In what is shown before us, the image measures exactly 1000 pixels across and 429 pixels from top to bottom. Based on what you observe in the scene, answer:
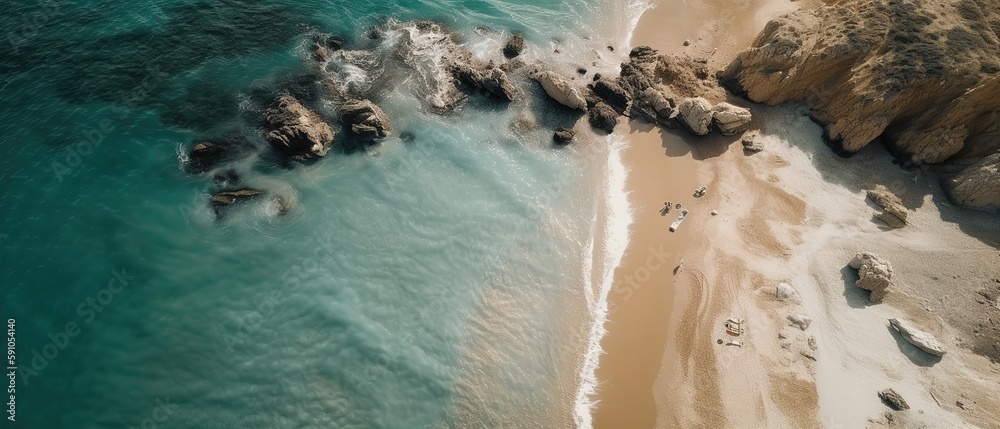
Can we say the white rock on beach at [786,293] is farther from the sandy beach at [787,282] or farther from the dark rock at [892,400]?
the dark rock at [892,400]

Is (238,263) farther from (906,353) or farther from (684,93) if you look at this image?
(906,353)

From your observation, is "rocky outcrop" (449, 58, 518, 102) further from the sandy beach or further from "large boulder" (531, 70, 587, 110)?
the sandy beach

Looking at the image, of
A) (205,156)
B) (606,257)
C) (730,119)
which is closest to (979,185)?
(730,119)

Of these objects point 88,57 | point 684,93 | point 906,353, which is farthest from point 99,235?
point 906,353

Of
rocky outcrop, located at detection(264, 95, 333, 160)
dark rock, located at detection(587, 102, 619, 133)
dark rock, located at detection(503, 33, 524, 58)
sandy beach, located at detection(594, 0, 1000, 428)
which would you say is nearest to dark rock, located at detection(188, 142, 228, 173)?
rocky outcrop, located at detection(264, 95, 333, 160)

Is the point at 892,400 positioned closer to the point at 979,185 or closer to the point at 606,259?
the point at 606,259
